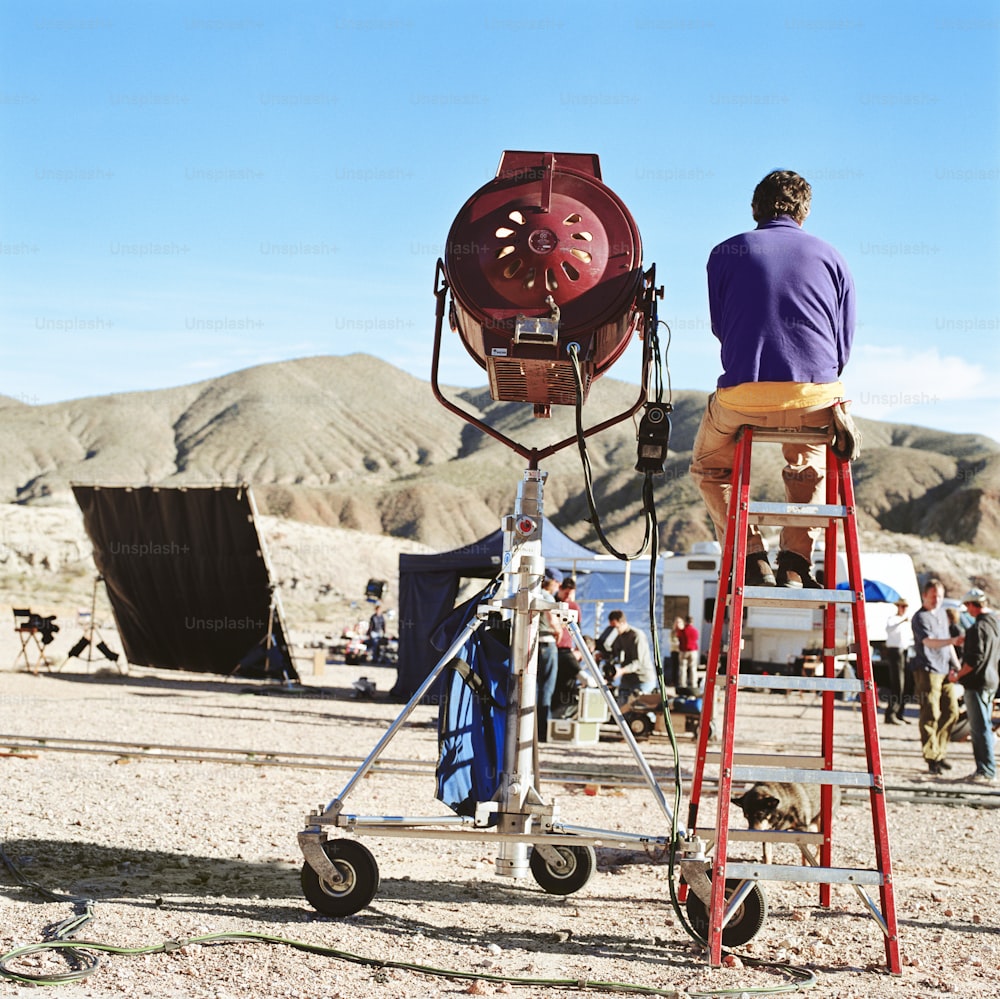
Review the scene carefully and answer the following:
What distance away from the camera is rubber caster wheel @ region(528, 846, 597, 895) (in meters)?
5.93

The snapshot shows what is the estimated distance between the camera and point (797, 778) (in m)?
4.75

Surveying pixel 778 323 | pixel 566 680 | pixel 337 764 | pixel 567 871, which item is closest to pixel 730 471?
pixel 778 323

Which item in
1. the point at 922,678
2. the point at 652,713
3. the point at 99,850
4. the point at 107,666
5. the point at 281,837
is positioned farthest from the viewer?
the point at 107,666

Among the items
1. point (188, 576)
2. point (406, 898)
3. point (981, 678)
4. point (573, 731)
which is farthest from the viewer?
point (188, 576)

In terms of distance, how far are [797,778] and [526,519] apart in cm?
162

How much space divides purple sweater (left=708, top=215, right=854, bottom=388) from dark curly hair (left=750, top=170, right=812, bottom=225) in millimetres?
198

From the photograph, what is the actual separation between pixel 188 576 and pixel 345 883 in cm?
1766

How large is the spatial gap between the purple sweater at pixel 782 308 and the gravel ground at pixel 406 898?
7.83 feet

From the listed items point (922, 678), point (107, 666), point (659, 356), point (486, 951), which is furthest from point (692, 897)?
point (107, 666)

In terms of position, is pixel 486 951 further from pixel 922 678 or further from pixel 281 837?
pixel 922 678

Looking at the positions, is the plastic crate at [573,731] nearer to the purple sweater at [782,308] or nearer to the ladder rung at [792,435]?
the ladder rung at [792,435]

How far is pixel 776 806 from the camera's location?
286 inches

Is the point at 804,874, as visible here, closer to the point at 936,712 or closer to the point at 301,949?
the point at 301,949

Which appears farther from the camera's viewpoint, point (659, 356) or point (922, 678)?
point (922, 678)
